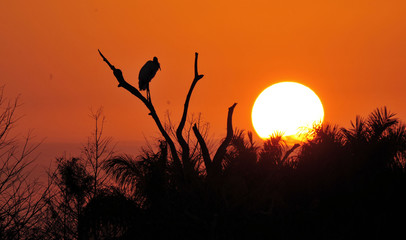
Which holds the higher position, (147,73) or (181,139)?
(147,73)

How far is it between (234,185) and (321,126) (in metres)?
4.20

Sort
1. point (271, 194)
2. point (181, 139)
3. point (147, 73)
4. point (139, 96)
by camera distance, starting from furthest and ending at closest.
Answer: point (147, 73), point (181, 139), point (139, 96), point (271, 194)

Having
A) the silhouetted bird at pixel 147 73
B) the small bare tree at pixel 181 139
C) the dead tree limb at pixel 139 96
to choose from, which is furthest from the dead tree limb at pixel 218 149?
the silhouetted bird at pixel 147 73

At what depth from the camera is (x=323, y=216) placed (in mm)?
11789

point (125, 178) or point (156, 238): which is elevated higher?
point (125, 178)

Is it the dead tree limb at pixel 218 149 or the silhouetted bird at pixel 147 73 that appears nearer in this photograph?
the dead tree limb at pixel 218 149

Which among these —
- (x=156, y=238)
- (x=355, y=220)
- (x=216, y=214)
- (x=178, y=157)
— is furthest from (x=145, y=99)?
(x=355, y=220)

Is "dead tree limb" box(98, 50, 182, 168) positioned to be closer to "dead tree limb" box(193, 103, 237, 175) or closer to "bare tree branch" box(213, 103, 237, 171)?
"dead tree limb" box(193, 103, 237, 175)

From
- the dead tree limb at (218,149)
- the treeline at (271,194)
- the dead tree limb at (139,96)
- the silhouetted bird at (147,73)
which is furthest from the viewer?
the silhouetted bird at (147,73)

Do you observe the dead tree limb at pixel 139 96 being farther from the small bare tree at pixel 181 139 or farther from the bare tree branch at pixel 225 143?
the bare tree branch at pixel 225 143

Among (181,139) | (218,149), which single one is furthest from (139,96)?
(218,149)

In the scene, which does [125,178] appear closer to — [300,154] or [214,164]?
[214,164]

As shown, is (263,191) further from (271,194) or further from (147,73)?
(147,73)

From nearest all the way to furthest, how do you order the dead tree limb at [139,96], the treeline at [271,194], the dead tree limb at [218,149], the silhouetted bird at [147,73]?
the treeline at [271,194], the dead tree limb at [139,96], the dead tree limb at [218,149], the silhouetted bird at [147,73]
